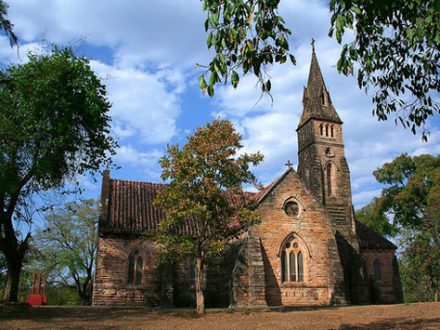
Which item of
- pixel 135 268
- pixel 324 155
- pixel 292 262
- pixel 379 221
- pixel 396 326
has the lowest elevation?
pixel 396 326

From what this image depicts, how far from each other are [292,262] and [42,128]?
57.9 feet

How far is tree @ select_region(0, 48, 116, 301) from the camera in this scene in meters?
19.3

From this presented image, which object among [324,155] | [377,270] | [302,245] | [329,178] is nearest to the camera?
[302,245]

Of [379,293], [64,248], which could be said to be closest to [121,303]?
[64,248]

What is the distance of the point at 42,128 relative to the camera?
20.2 meters

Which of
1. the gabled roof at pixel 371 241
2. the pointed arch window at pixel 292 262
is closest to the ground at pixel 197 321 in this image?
the pointed arch window at pixel 292 262

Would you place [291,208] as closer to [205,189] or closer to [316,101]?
[205,189]

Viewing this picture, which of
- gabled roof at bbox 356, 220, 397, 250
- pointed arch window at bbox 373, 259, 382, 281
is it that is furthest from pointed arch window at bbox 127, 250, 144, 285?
pointed arch window at bbox 373, 259, 382, 281

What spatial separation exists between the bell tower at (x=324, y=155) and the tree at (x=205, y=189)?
44.9 ft

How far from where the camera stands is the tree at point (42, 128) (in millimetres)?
19328

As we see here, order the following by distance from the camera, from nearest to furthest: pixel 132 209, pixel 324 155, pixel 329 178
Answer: pixel 132 209 → pixel 329 178 → pixel 324 155

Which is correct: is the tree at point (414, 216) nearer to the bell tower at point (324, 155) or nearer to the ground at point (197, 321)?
the bell tower at point (324, 155)

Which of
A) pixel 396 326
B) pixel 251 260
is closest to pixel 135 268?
pixel 251 260

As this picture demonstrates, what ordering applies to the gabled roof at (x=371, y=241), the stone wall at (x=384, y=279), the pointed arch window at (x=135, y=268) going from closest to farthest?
the pointed arch window at (x=135, y=268) → the stone wall at (x=384, y=279) → the gabled roof at (x=371, y=241)
